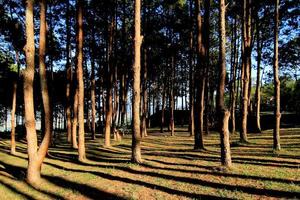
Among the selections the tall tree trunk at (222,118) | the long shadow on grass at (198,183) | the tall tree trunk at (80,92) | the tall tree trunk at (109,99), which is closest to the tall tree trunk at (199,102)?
the tall tree trunk at (222,118)

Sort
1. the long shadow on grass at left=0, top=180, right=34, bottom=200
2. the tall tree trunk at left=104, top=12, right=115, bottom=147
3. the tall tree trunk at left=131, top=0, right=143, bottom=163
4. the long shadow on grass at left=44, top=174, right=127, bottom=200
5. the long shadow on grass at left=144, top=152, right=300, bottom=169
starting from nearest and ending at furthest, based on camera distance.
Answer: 1. the long shadow on grass at left=44, top=174, right=127, bottom=200
2. the long shadow on grass at left=0, top=180, right=34, bottom=200
3. the long shadow on grass at left=144, top=152, right=300, bottom=169
4. the tall tree trunk at left=131, top=0, right=143, bottom=163
5. the tall tree trunk at left=104, top=12, right=115, bottom=147

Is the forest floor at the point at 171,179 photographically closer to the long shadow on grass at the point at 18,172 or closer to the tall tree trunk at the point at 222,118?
the long shadow on grass at the point at 18,172

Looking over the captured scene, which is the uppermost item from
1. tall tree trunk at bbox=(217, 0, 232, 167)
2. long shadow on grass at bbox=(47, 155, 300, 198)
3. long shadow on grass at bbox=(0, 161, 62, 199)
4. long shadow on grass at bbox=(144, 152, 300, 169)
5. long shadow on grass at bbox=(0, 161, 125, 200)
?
tall tree trunk at bbox=(217, 0, 232, 167)

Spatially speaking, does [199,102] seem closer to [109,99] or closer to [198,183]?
[109,99]

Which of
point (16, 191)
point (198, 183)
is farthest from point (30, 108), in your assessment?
point (198, 183)

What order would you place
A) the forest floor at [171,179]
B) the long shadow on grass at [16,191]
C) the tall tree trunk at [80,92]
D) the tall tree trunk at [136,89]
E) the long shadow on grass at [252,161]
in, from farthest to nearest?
the tall tree trunk at [80,92]
the tall tree trunk at [136,89]
the long shadow on grass at [252,161]
the long shadow on grass at [16,191]
the forest floor at [171,179]

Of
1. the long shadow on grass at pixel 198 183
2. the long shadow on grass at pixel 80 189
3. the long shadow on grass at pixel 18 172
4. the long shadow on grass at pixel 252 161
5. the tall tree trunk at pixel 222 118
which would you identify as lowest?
the long shadow on grass at pixel 18 172

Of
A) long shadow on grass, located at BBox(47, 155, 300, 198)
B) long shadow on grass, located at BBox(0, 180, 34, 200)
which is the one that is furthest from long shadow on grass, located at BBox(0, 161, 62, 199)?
long shadow on grass, located at BBox(47, 155, 300, 198)

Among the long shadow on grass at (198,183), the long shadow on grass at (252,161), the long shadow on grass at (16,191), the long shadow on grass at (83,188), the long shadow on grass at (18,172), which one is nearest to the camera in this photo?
the long shadow on grass at (198,183)

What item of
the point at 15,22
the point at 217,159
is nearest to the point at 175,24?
the point at 15,22

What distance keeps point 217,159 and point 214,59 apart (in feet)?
111

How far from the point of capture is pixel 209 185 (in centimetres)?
1045

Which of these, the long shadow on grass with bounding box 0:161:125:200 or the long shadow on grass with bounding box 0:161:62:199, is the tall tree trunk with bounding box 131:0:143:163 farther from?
the long shadow on grass with bounding box 0:161:62:199

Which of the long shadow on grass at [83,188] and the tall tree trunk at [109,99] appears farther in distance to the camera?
the tall tree trunk at [109,99]
